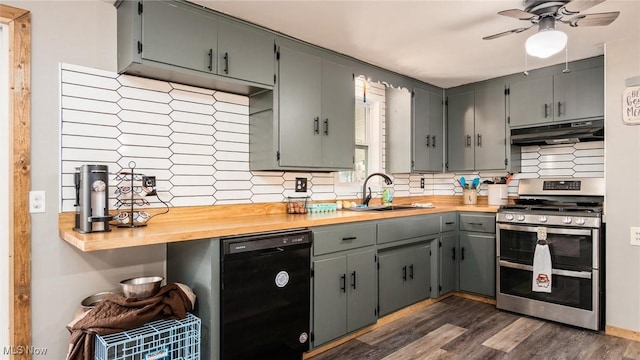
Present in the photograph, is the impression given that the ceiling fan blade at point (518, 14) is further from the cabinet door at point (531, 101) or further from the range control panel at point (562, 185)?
the range control panel at point (562, 185)

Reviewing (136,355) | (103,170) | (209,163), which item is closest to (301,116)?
(209,163)

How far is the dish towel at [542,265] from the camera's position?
315cm

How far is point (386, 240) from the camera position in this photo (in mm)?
3062

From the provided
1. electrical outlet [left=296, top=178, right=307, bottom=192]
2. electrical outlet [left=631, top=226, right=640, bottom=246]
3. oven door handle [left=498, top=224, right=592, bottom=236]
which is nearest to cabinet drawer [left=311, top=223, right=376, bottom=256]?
electrical outlet [left=296, top=178, right=307, bottom=192]

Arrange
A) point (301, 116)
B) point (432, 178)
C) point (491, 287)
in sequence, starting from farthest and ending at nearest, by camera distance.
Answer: point (432, 178) → point (491, 287) → point (301, 116)

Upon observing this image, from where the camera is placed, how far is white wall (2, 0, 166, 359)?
6.70 ft

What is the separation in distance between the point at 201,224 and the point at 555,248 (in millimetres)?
2889

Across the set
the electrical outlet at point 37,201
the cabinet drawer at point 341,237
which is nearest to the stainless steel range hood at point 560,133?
the cabinet drawer at point 341,237

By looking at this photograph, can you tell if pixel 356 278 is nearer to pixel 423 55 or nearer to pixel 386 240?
pixel 386 240

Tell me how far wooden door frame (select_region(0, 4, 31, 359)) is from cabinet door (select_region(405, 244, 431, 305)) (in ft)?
8.97

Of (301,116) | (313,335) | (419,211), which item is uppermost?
(301,116)

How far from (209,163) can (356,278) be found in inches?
54.8

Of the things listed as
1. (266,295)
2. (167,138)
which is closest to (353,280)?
(266,295)

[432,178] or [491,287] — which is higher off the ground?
[432,178]
